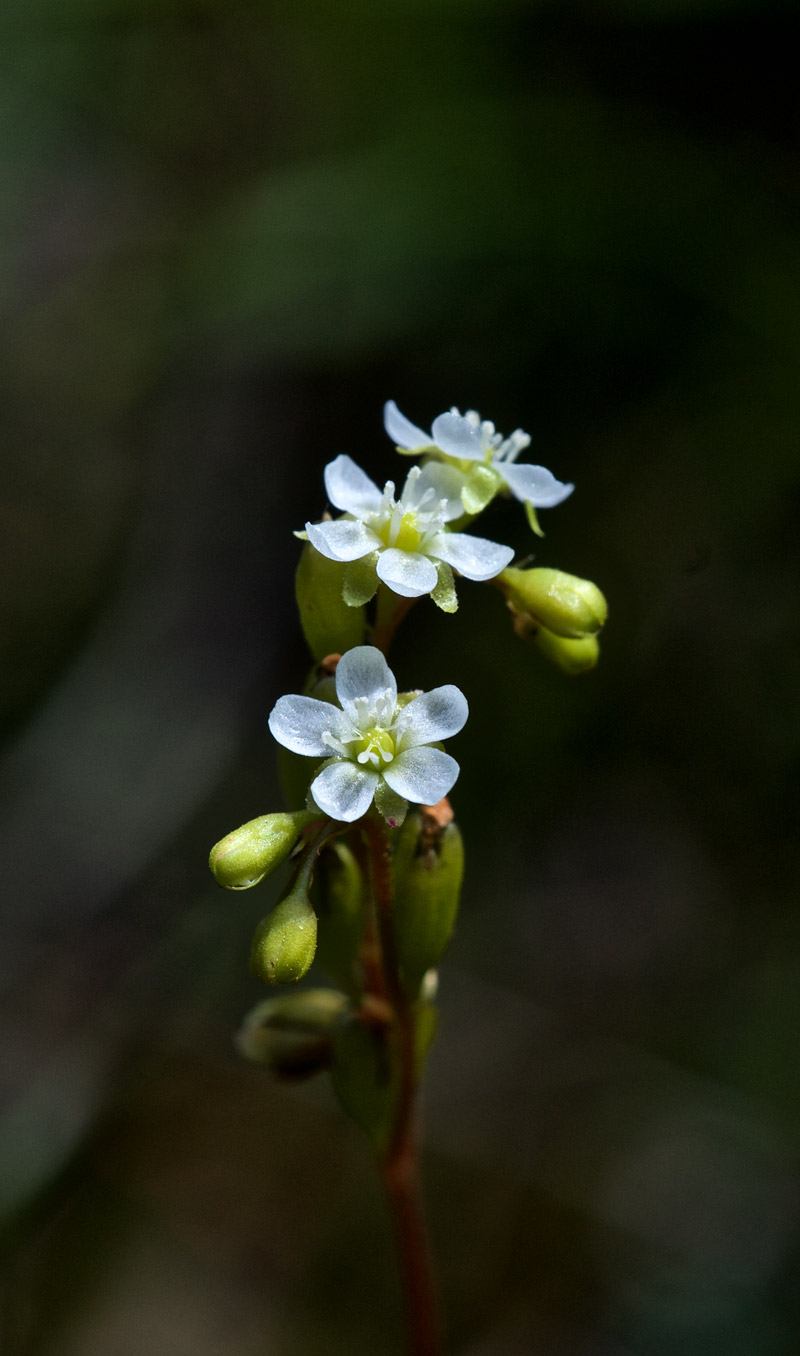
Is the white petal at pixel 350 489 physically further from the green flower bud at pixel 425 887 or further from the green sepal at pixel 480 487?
the green flower bud at pixel 425 887

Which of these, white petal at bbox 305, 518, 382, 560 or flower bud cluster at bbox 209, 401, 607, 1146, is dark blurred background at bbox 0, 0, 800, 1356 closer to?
flower bud cluster at bbox 209, 401, 607, 1146

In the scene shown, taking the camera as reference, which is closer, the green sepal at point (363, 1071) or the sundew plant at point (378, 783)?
the sundew plant at point (378, 783)

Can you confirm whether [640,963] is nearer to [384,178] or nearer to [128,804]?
[128,804]

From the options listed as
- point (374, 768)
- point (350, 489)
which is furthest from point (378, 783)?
point (350, 489)

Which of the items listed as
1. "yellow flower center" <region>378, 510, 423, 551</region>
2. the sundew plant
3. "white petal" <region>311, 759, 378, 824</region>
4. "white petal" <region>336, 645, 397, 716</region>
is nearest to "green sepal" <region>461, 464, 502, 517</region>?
the sundew plant

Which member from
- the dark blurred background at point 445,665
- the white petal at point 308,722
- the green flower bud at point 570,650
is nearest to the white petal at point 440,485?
the green flower bud at point 570,650

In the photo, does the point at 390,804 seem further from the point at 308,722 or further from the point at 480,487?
the point at 480,487
